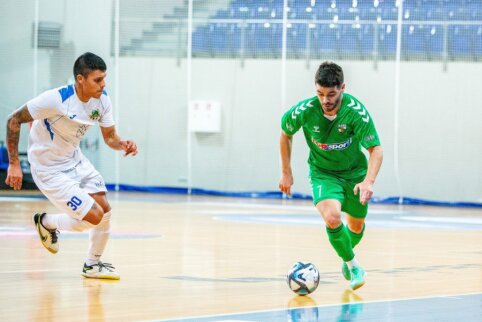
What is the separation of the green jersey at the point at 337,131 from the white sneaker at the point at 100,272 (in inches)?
72.6

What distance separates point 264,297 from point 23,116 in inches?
100

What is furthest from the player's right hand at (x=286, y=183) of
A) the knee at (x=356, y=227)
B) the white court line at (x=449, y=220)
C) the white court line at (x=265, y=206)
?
the white court line at (x=265, y=206)

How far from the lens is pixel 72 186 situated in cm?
876

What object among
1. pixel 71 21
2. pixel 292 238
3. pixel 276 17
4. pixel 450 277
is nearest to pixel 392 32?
pixel 276 17

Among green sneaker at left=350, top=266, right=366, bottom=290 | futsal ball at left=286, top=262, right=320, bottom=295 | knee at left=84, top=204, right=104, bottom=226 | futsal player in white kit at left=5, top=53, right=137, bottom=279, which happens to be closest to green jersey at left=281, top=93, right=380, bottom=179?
green sneaker at left=350, top=266, right=366, bottom=290

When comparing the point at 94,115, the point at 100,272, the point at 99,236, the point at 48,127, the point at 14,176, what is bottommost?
the point at 100,272

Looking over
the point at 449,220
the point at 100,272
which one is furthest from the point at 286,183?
the point at 449,220

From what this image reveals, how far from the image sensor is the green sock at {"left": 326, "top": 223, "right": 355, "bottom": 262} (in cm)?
830

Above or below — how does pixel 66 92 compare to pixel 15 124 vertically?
above

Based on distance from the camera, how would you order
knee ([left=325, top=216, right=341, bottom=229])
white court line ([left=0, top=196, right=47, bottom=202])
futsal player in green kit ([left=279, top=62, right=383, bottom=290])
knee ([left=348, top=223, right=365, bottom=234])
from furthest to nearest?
white court line ([left=0, top=196, right=47, bottom=202]) < knee ([left=348, top=223, right=365, bottom=234]) < knee ([left=325, top=216, right=341, bottom=229]) < futsal player in green kit ([left=279, top=62, right=383, bottom=290])

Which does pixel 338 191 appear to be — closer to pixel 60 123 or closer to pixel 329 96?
pixel 329 96

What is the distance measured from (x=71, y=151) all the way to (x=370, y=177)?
8.64 ft

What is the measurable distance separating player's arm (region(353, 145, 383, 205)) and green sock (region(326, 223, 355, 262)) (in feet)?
1.13

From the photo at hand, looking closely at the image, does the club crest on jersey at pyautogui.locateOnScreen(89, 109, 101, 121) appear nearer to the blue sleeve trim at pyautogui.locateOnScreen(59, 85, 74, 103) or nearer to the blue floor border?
the blue sleeve trim at pyautogui.locateOnScreen(59, 85, 74, 103)
